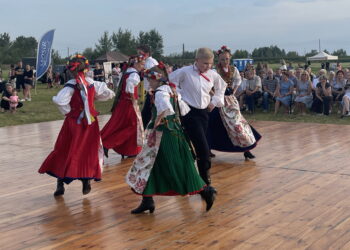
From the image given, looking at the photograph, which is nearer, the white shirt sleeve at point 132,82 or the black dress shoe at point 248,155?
the white shirt sleeve at point 132,82

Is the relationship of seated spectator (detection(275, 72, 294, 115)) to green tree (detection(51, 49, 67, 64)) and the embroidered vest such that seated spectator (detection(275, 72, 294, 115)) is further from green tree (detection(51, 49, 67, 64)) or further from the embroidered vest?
green tree (detection(51, 49, 67, 64))

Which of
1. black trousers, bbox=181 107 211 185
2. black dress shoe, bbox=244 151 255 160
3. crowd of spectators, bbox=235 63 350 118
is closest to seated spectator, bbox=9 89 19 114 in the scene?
crowd of spectators, bbox=235 63 350 118

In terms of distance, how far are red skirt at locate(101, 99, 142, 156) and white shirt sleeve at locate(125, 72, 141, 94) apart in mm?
283

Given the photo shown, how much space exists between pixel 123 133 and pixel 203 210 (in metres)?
2.70

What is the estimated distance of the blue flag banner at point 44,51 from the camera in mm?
20047

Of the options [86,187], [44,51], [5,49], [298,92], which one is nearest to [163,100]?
[86,187]

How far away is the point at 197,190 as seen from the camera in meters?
4.39

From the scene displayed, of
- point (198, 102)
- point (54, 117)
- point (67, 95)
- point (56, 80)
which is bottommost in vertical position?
point (54, 117)

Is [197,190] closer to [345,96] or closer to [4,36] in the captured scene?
[345,96]

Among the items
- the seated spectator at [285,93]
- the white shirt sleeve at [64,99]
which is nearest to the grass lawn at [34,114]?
the seated spectator at [285,93]

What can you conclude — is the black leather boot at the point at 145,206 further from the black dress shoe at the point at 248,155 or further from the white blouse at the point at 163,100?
the black dress shoe at the point at 248,155

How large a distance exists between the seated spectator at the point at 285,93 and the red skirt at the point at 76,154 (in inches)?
326

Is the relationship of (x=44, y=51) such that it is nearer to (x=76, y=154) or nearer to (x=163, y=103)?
(x=76, y=154)

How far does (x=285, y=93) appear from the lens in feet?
42.1
